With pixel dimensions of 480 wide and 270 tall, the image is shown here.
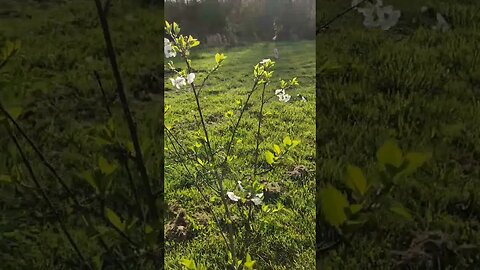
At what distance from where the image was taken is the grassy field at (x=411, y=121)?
1.06m

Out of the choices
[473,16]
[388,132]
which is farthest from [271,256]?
[473,16]

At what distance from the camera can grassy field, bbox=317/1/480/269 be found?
1063 mm

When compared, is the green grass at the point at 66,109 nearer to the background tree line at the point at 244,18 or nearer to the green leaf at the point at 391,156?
the background tree line at the point at 244,18

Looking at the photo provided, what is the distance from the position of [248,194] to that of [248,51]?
0.37m

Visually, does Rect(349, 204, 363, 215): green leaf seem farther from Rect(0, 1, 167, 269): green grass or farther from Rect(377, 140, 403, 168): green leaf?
Rect(0, 1, 167, 269): green grass

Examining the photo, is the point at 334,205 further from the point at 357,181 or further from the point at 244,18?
the point at 244,18

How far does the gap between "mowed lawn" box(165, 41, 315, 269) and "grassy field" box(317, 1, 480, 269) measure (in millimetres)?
40

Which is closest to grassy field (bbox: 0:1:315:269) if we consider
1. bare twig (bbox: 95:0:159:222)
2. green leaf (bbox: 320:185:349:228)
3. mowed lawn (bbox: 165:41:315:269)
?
mowed lawn (bbox: 165:41:315:269)

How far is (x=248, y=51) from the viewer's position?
1.27 m

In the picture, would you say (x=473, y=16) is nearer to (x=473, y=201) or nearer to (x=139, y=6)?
(x=473, y=201)

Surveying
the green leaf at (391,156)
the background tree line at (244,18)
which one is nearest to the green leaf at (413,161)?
the green leaf at (391,156)

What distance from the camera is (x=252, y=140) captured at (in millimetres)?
1258

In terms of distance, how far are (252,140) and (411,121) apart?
38cm

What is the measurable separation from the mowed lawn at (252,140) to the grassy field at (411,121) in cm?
4
